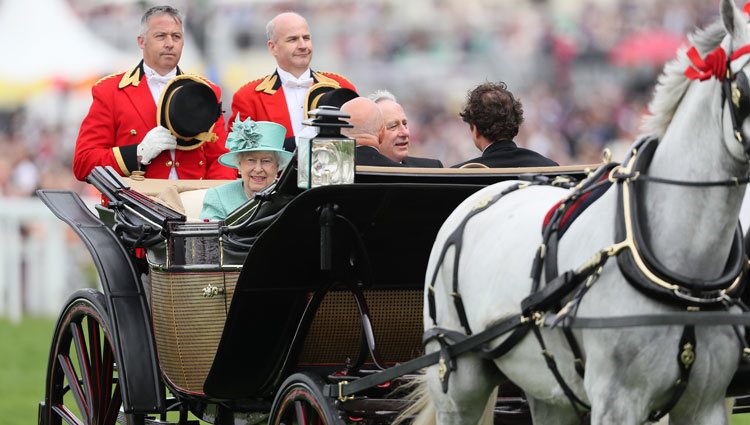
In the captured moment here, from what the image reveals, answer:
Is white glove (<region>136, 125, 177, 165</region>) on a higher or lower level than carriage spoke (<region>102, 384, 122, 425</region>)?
higher

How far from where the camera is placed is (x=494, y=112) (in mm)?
5164

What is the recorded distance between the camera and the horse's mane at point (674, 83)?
11.8ft

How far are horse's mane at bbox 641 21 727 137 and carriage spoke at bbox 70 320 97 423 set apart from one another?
2.89 m

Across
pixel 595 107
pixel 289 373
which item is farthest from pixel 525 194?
pixel 595 107

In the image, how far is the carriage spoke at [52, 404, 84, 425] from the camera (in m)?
5.90

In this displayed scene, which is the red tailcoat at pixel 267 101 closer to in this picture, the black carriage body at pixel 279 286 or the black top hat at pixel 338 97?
the black top hat at pixel 338 97

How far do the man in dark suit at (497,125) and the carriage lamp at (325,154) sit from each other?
73cm

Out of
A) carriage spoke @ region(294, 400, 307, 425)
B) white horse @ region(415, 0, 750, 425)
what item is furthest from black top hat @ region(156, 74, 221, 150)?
white horse @ region(415, 0, 750, 425)

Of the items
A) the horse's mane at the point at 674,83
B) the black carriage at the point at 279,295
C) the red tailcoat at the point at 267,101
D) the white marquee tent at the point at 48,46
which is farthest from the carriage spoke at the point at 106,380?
the white marquee tent at the point at 48,46

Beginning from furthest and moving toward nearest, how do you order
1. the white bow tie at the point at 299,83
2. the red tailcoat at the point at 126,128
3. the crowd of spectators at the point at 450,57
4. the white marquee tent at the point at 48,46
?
1. the crowd of spectators at the point at 450,57
2. the white marquee tent at the point at 48,46
3. the white bow tie at the point at 299,83
4. the red tailcoat at the point at 126,128

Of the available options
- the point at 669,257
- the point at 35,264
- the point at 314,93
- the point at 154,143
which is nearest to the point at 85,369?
the point at 154,143

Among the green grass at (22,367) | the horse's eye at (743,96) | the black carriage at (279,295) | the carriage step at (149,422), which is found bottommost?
the green grass at (22,367)

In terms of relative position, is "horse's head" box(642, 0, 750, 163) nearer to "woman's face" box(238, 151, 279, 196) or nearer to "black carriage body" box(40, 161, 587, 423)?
"black carriage body" box(40, 161, 587, 423)

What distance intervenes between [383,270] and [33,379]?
17.4 feet
